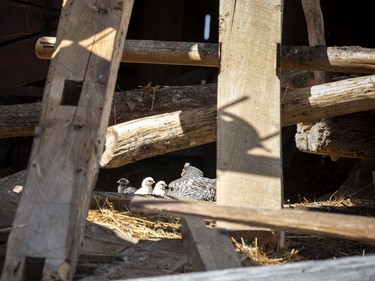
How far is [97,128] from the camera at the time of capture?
334 cm

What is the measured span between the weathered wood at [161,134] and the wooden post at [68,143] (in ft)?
3.65

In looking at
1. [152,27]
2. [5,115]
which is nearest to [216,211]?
[5,115]

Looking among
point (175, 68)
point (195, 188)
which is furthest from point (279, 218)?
point (175, 68)

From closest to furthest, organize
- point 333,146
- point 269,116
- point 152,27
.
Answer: point 269,116, point 333,146, point 152,27

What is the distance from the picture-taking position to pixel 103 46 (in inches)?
142


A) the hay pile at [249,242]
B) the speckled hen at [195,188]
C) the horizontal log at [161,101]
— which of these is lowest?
the hay pile at [249,242]

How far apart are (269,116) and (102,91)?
1123 mm

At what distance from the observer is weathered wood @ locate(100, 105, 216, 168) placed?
482 centimetres

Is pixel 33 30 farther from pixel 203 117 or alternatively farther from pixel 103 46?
pixel 103 46

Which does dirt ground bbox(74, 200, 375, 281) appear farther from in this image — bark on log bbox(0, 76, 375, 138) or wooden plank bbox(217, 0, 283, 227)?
bark on log bbox(0, 76, 375, 138)

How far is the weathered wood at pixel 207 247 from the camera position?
10.5 feet

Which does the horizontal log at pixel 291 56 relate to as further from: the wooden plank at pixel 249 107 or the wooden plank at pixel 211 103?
the wooden plank at pixel 249 107

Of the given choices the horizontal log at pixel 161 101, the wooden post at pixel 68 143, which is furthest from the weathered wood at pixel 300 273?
the horizontal log at pixel 161 101

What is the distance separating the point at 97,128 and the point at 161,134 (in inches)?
59.6
